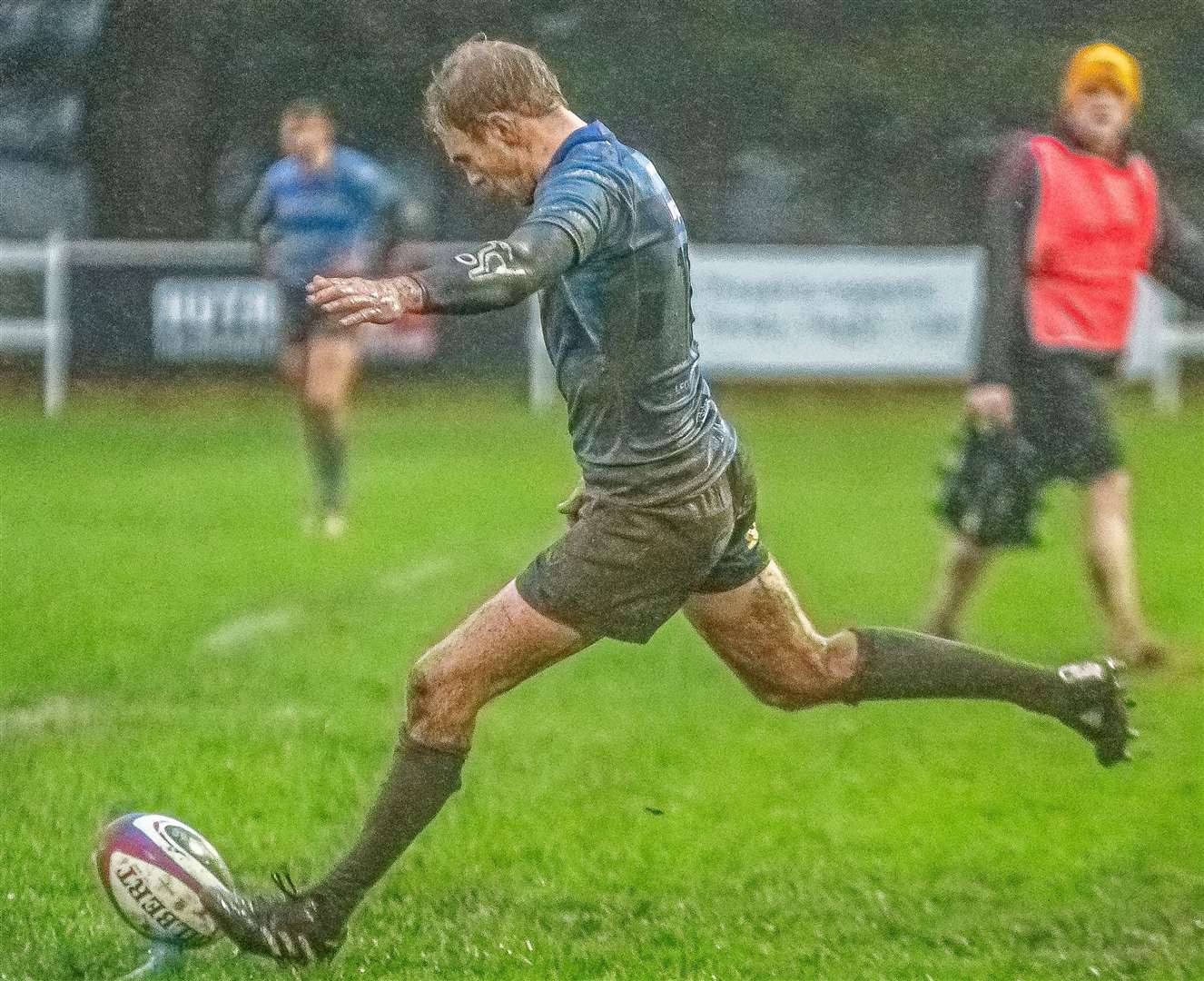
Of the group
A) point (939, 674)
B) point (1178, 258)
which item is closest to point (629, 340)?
point (939, 674)

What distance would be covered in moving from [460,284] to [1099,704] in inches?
76.0

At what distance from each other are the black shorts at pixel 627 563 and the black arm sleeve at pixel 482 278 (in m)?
0.74

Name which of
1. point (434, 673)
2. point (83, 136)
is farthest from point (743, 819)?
point (83, 136)

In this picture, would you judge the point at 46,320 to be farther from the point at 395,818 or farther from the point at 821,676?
the point at 395,818

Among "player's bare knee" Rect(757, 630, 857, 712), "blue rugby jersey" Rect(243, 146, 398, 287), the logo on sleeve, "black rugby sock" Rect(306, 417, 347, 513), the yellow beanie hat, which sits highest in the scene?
the logo on sleeve

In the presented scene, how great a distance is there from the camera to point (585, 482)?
4.48 meters

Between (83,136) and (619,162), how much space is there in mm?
4897

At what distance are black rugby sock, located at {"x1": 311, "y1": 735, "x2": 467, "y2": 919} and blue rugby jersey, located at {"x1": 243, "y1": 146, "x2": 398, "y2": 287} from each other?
7029 mm

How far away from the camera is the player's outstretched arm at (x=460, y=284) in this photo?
3.62m

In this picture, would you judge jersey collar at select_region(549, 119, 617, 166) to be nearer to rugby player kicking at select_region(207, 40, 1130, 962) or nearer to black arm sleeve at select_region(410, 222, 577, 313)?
rugby player kicking at select_region(207, 40, 1130, 962)

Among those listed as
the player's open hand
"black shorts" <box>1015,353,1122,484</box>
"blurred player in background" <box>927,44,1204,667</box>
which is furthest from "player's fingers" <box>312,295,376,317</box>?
"black shorts" <box>1015,353,1122,484</box>

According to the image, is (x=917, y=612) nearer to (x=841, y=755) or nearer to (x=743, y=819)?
(x=841, y=755)

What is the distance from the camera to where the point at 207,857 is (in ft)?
15.1

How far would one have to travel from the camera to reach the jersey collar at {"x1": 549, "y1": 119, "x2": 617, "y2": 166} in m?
4.25
